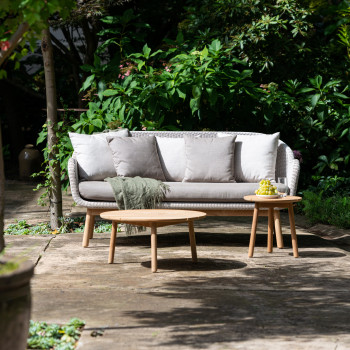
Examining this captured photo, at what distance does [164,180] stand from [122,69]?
1662mm

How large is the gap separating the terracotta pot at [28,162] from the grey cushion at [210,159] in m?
5.15

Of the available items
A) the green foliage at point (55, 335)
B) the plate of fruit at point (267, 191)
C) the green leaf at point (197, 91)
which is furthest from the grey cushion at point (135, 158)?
the green foliage at point (55, 335)

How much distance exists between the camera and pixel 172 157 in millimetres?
5484

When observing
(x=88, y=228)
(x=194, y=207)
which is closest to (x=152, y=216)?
(x=194, y=207)

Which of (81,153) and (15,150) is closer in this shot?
(81,153)

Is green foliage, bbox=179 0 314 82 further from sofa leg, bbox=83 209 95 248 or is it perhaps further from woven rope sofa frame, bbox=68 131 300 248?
sofa leg, bbox=83 209 95 248

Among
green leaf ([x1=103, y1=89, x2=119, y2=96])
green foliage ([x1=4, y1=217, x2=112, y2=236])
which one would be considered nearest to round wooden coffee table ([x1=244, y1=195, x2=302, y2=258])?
green foliage ([x1=4, y1=217, x2=112, y2=236])

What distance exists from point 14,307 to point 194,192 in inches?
117

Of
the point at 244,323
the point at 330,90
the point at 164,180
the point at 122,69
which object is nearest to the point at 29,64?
the point at 122,69

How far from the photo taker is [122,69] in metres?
6.55

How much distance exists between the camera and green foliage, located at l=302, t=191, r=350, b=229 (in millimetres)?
5991

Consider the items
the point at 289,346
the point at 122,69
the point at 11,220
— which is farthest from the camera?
the point at 122,69

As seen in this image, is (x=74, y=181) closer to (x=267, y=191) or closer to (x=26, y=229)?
(x=26, y=229)

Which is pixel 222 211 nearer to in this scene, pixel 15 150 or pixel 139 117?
pixel 139 117
